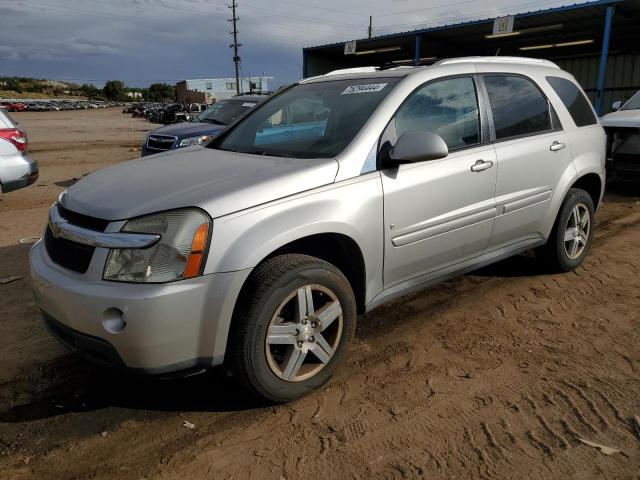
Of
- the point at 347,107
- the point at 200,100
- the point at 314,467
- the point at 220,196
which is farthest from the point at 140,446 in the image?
the point at 200,100

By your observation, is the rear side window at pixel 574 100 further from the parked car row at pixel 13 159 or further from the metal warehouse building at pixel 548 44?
the metal warehouse building at pixel 548 44

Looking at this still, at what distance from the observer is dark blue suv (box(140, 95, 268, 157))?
30.3 ft

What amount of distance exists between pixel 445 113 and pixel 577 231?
6.49 feet

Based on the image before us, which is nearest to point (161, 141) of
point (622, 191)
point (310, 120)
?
point (310, 120)

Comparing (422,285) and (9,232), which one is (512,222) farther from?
(9,232)

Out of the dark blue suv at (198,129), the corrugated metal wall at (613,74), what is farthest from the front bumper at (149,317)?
the corrugated metal wall at (613,74)

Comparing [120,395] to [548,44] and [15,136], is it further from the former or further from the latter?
[548,44]

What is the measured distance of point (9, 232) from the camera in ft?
21.3

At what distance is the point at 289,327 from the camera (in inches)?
106

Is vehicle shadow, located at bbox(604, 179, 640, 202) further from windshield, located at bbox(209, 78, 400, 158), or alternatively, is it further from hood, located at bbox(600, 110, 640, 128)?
windshield, located at bbox(209, 78, 400, 158)

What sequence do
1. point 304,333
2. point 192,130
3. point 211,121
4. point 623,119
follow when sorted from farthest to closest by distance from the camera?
1. point 211,121
2. point 192,130
3. point 623,119
4. point 304,333

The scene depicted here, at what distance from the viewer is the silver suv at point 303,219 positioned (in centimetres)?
240

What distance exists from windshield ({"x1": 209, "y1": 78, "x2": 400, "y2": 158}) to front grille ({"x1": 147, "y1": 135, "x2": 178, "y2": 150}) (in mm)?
5585

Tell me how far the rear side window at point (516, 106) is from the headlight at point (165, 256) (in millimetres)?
2419
